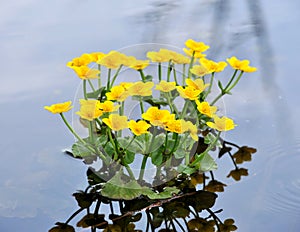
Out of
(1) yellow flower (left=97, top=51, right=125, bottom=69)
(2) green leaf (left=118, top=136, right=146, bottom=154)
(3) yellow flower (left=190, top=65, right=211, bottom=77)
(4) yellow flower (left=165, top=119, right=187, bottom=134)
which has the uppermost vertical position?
(1) yellow flower (left=97, top=51, right=125, bottom=69)

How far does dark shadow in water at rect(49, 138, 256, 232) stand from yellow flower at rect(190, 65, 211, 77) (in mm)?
178

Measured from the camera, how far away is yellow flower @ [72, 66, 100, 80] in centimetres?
93

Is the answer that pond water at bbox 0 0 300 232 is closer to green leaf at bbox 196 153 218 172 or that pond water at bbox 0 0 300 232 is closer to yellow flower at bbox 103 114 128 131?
green leaf at bbox 196 153 218 172

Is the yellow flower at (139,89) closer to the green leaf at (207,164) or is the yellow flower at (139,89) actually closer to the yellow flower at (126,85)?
the yellow flower at (126,85)

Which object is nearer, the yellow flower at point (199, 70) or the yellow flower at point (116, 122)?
the yellow flower at point (116, 122)

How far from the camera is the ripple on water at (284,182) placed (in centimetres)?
87

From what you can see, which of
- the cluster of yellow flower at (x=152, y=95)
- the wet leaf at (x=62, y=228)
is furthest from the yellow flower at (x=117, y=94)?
the wet leaf at (x=62, y=228)

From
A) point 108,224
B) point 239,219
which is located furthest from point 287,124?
point 108,224

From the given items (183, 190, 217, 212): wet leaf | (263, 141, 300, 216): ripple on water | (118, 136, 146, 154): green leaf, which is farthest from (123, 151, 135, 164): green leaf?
(263, 141, 300, 216): ripple on water

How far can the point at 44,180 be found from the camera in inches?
37.7

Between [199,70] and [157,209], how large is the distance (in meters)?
0.27

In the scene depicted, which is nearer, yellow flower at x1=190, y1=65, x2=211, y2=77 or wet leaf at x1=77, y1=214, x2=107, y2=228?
wet leaf at x1=77, y1=214, x2=107, y2=228

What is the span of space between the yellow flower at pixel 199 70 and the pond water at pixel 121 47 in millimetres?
155

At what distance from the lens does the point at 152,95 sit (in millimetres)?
987
